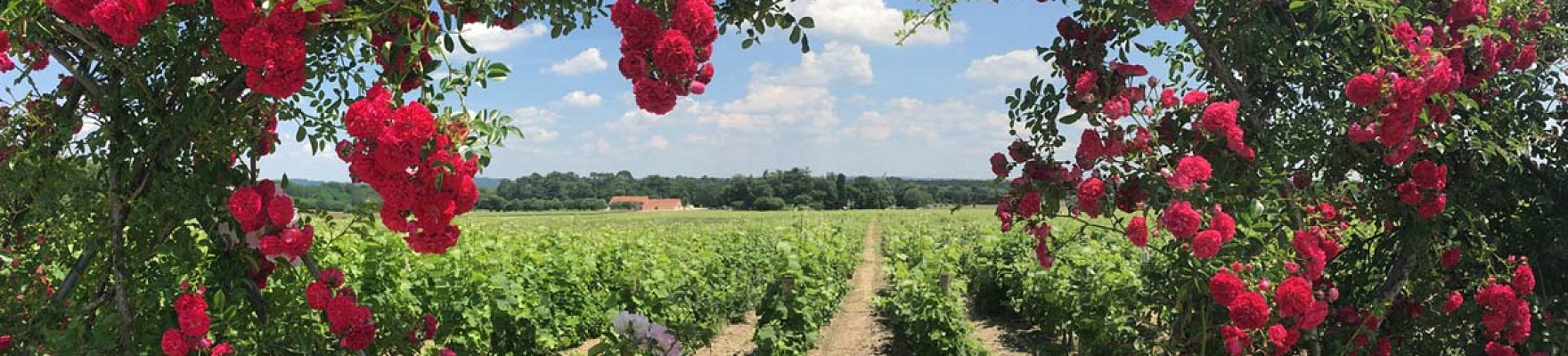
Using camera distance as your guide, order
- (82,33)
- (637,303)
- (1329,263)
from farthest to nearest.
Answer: (637,303) → (1329,263) → (82,33)

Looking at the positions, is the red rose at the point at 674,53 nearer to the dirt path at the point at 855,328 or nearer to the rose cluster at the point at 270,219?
the rose cluster at the point at 270,219

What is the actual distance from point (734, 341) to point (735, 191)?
73.1 metres

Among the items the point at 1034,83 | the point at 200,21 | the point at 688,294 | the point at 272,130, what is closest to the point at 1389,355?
the point at 1034,83

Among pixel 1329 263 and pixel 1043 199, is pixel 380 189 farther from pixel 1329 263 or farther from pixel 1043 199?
pixel 1329 263

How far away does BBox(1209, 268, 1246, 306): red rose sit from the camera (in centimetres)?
286

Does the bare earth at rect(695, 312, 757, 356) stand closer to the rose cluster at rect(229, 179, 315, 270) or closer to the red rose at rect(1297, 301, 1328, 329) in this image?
the red rose at rect(1297, 301, 1328, 329)

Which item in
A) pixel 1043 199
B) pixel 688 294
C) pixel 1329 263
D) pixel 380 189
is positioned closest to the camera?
pixel 380 189

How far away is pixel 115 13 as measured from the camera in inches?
70.0

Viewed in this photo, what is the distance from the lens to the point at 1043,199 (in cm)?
338

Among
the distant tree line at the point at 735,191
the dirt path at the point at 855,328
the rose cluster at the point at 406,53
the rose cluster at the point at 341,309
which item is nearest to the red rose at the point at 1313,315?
the rose cluster at the point at 406,53

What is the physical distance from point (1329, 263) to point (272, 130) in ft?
14.6

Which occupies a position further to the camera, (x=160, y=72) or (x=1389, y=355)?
(x=1389, y=355)

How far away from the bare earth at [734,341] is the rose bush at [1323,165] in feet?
15.1

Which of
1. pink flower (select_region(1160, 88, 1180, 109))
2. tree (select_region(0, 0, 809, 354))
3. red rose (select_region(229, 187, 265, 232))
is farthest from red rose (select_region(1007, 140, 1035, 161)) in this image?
red rose (select_region(229, 187, 265, 232))
